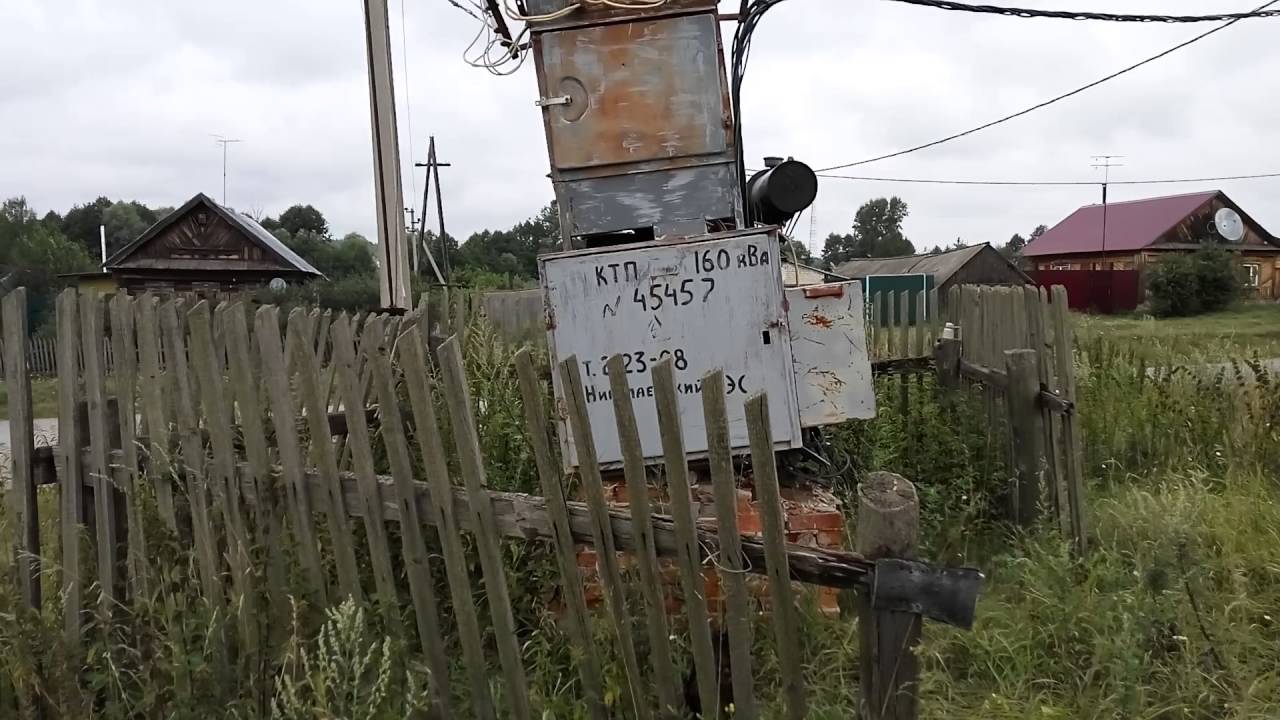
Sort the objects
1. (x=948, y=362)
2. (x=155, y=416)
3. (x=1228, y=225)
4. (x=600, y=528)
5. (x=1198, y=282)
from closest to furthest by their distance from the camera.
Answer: (x=600, y=528)
(x=155, y=416)
(x=948, y=362)
(x=1198, y=282)
(x=1228, y=225)

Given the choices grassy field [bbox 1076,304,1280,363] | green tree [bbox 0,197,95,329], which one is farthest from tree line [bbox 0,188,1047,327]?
grassy field [bbox 1076,304,1280,363]

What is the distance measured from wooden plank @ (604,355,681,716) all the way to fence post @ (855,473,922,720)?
0.47 metres

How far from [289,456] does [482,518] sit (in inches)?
27.6

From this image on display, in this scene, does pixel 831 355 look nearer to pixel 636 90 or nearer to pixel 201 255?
pixel 636 90

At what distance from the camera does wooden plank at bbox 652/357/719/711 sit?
189cm

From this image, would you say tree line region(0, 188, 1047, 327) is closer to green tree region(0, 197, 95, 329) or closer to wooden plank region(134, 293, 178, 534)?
green tree region(0, 197, 95, 329)

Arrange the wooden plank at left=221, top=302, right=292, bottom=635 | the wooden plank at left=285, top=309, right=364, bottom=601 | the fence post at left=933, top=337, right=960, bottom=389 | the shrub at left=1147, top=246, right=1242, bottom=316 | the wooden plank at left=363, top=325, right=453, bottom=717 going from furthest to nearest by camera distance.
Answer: the shrub at left=1147, top=246, right=1242, bottom=316
the fence post at left=933, top=337, right=960, bottom=389
the wooden plank at left=221, top=302, right=292, bottom=635
the wooden plank at left=285, top=309, right=364, bottom=601
the wooden plank at left=363, top=325, right=453, bottom=717

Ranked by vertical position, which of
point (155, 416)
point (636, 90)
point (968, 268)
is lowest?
point (155, 416)

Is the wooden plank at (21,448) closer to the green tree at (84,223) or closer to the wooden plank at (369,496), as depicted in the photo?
the wooden plank at (369,496)

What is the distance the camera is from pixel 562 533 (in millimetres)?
2049

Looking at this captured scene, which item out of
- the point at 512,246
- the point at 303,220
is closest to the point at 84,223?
the point at 303,220

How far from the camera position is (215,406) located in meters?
2.55

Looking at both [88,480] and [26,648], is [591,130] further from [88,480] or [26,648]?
[26,648]

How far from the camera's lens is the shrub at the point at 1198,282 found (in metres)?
28.6
